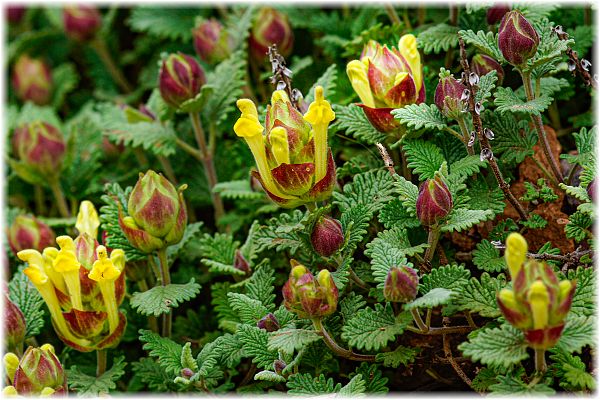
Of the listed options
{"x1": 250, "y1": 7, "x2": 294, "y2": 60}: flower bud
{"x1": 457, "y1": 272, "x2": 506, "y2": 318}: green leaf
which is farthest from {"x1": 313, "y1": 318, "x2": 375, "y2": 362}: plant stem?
{"x1": 250, "y1": 7, "x2": 294, "y2": 60}: flower bud

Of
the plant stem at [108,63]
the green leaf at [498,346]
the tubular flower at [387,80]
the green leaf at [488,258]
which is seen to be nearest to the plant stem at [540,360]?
the green leaf at [498,346]

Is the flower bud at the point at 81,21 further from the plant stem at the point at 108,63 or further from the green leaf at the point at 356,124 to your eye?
the green leaf at the point at 356,124

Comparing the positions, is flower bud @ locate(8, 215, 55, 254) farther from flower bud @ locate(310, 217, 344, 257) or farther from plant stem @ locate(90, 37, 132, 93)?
plant stem @ locate(90, 37, 132, 93)

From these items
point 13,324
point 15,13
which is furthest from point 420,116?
point 15,13

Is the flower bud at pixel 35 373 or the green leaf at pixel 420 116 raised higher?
the green leaf at pixel 420 116

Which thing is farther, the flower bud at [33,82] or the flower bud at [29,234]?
the flower bud at [33,82]

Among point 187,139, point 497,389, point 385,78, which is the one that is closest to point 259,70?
point 187,139

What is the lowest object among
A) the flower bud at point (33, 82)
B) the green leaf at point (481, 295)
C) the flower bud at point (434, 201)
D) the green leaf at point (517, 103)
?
the green leaf at point (481, 295)
